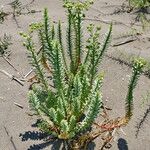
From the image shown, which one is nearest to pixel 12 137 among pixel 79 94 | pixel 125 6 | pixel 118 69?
pixel 79 94

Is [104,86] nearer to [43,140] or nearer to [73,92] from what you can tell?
[73,92]

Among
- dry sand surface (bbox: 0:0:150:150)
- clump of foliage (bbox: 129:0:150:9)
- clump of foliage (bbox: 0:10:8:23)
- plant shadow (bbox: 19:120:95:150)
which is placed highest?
clump of foliage (bbox: 0:10:8:23)

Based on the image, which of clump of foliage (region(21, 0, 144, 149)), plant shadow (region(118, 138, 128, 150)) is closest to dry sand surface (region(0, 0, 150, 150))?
plant shadow (region(118, 138, 128, 150))

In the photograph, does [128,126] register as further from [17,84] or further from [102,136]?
[17,84]

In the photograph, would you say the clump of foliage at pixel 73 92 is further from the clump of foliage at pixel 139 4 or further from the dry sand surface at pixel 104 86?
the clump of foliage at pixel 139 4

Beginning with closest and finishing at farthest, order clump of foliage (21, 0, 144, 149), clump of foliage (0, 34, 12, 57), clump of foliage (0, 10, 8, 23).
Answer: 1. clump of foliage (21, 0, 144, 149)
2. clump of foliage (0, 34, 12, 57)
3. clump of foliage (0, 10, 8, 23)

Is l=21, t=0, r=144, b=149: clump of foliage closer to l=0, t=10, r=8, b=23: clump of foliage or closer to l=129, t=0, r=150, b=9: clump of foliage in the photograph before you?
l=0, t=10, r=8, b=23: clump of foliage

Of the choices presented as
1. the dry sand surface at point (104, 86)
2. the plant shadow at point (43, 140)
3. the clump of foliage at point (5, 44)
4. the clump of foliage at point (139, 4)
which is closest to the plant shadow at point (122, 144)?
the dry sand surface at point (104, 86)

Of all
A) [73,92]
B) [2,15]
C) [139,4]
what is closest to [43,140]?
[73,92]
